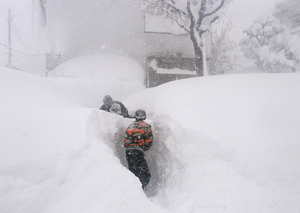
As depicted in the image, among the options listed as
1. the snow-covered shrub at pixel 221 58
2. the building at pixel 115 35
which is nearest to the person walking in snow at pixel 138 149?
the building at pixel 115 35

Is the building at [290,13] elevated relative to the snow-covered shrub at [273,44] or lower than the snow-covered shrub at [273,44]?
elevated

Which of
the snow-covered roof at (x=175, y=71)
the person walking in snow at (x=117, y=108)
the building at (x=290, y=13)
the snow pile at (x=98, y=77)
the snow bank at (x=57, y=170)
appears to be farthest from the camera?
the building at (x=290, y=13)

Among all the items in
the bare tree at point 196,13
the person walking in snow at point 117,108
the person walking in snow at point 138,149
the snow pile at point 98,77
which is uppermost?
the bare tree at point 196,13

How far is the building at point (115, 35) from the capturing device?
877 centimetres

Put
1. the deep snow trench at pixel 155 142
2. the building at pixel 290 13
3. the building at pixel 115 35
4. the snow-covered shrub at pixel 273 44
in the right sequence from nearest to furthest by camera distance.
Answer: the deep snow trench at pixel 155 142
the building at pixel 115 35
the snow-covered shrub at pixel 273 44
the building at pixel 290 13

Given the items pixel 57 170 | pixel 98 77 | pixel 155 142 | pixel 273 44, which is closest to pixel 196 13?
pixel 98 77

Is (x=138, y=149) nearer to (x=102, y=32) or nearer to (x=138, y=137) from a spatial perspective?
(x=138, y=137)

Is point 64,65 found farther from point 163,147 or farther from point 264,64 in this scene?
point 264,64

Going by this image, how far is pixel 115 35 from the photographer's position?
9.13 m

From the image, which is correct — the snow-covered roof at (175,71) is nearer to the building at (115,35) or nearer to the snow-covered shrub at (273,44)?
the building at (115,35)

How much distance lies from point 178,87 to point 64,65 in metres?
6.61

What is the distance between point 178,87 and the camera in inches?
143

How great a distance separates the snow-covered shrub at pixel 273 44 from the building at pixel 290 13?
5.05 meters

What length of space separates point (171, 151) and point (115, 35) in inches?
307
